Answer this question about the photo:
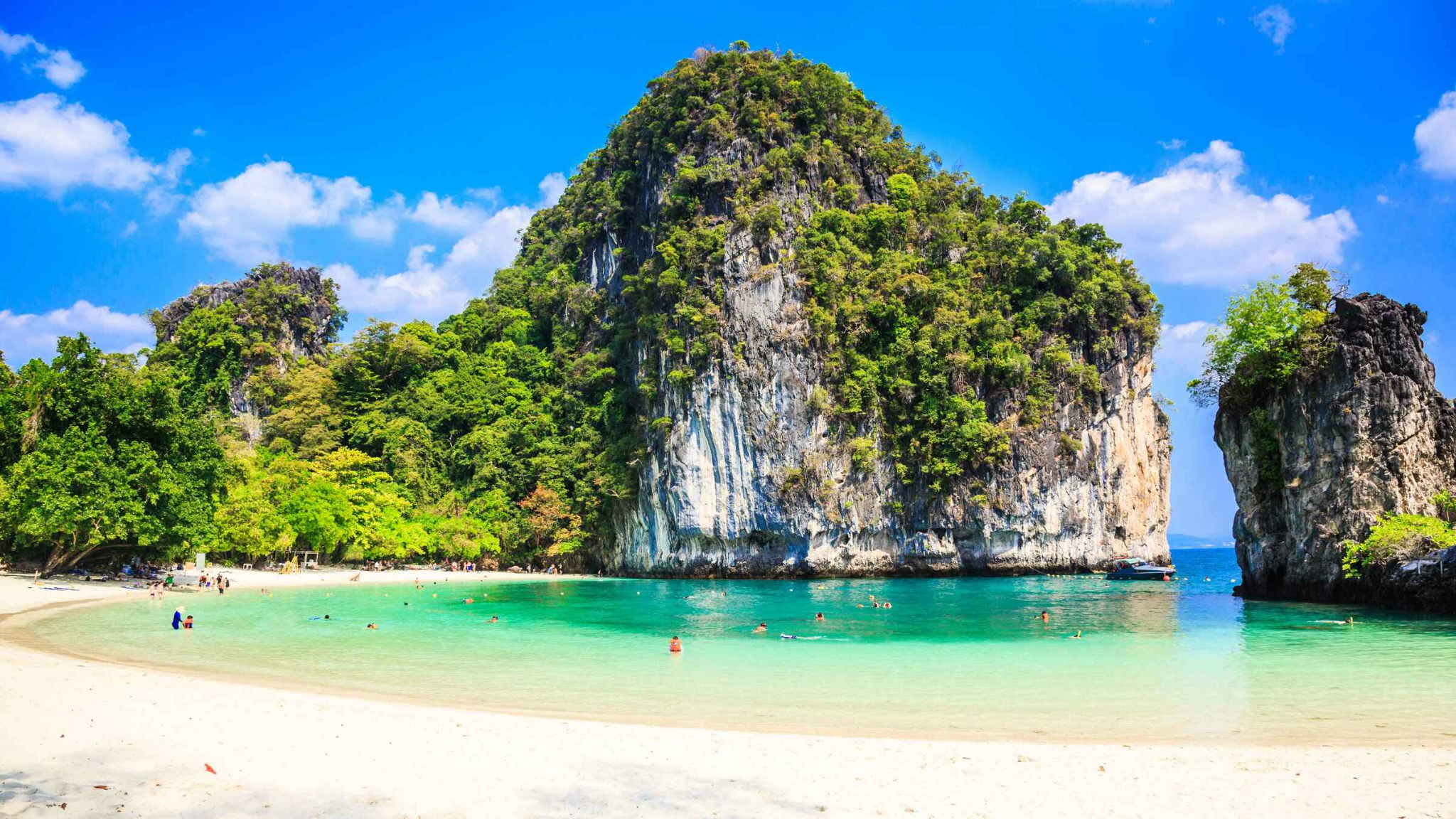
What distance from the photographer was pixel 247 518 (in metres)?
39.7

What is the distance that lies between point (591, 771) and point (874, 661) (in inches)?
374


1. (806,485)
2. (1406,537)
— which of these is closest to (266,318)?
(806,485)

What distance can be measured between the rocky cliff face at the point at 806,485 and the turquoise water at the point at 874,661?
44.1 ft

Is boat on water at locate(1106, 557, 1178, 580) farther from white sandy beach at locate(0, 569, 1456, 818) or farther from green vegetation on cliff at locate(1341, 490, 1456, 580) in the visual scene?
white sandy beach at locate(0, 569, 1456, 818)

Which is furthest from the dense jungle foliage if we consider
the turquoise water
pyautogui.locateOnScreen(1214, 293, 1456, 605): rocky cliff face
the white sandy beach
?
the white sandy beach

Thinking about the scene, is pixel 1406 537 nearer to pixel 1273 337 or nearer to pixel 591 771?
pixel 1273 337

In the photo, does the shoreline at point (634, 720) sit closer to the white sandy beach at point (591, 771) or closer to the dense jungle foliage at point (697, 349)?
the white sandy beach at point (591, 771)

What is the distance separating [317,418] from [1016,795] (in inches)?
2220

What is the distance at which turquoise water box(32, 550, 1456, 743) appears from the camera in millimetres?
10844

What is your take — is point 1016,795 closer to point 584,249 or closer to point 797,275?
point 797,275

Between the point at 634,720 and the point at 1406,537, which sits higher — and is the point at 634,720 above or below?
below

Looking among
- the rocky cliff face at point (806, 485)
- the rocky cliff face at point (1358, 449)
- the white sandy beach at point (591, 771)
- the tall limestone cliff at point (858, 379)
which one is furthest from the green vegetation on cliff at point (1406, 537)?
the rocky cliff face at point (806, 485)

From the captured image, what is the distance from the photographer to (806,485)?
42344 millimetres

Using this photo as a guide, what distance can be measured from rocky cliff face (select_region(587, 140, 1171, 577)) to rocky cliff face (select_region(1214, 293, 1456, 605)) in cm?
1746
